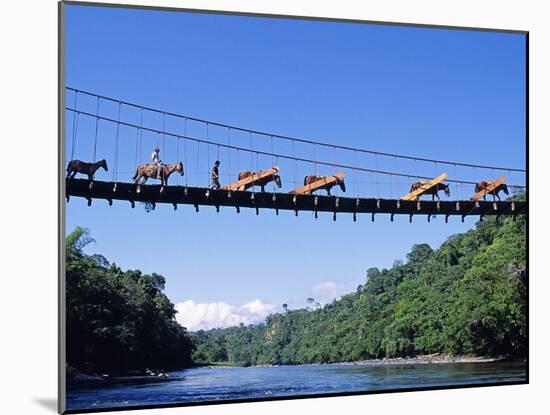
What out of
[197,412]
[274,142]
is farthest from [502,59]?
[197,412]

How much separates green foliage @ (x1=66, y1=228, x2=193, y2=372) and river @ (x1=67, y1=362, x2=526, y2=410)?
13.1 inches

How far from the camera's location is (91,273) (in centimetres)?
878

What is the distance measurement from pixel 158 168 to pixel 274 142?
4.56 feet

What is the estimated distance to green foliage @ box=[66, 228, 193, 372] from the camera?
8539 millimetres

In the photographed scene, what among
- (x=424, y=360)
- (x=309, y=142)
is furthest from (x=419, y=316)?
(x=309, y=142)

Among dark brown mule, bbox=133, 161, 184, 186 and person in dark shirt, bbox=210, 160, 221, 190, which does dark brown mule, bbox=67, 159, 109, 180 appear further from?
person in dark shirt, bbox=210, 160, 221, 190

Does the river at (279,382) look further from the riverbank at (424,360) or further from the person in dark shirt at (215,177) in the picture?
the person in dark shirt at (215,177)

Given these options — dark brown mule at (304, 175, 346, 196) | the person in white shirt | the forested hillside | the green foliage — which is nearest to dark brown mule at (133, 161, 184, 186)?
the person in white shirt

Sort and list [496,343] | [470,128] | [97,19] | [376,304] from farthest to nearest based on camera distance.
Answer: [376,304] < [496,343] < [470,128] < [97,19]

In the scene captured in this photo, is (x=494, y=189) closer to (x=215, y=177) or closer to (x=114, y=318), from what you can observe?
(x=215, y=177)

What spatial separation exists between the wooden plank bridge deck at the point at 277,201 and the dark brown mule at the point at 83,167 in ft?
0.22

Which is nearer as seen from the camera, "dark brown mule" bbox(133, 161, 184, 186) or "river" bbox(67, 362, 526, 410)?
"river" bbox(67, 362, 526, 410)

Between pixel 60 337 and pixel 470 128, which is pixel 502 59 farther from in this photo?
pixel 60 337

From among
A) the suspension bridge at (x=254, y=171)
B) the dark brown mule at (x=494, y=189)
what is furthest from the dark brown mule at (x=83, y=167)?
the dark brown mule at (x=494, y=189)
